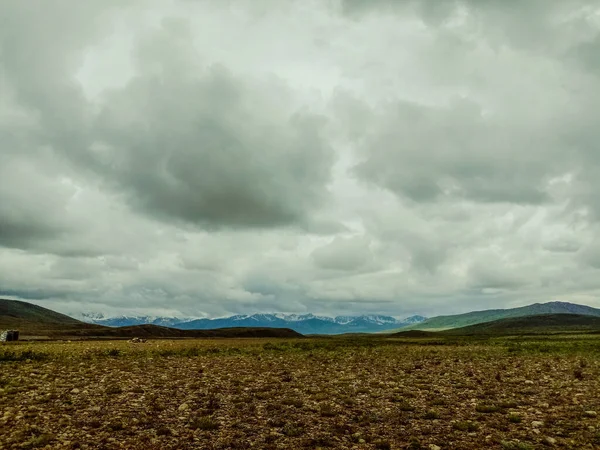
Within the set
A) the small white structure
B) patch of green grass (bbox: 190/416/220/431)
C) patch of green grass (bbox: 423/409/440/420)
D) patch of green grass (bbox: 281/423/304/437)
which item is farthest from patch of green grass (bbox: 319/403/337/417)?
the small white structure

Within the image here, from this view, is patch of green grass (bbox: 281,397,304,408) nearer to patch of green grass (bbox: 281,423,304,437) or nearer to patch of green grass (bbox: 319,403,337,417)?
patch of green grass (bbox: 319,403,337,417)

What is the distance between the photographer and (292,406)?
20.8m

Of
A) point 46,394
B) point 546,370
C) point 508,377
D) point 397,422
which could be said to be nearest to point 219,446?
point 397,422

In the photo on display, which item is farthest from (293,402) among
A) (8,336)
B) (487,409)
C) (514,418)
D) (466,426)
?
(8,336)

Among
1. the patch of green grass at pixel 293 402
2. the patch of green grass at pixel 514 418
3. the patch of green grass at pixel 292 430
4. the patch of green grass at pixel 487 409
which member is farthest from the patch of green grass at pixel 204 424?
the patch of green grass at pixel 514 418

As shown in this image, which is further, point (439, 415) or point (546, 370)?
point (546, 370)

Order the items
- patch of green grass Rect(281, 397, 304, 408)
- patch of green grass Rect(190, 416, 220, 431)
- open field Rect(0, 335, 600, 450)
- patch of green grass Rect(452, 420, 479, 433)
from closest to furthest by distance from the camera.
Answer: open field Rect(0, 335, 600, 450) → patch of green grass Rect(190, 416, 220, 431) → patch of green grass Rect(452, 420, 479, 433) → patch of green grass Rect(281, 397, 304, 408)

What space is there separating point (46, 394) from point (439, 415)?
63.8 feet

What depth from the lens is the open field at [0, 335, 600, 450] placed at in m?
15.6

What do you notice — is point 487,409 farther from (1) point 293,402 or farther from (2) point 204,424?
(2) point 204,424

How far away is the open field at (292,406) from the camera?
51.2ft

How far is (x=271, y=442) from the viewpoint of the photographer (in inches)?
614

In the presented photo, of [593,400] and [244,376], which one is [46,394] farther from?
[593,400]

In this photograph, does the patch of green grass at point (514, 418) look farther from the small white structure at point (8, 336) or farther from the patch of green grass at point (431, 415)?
the small white structure at point (8, 336)
